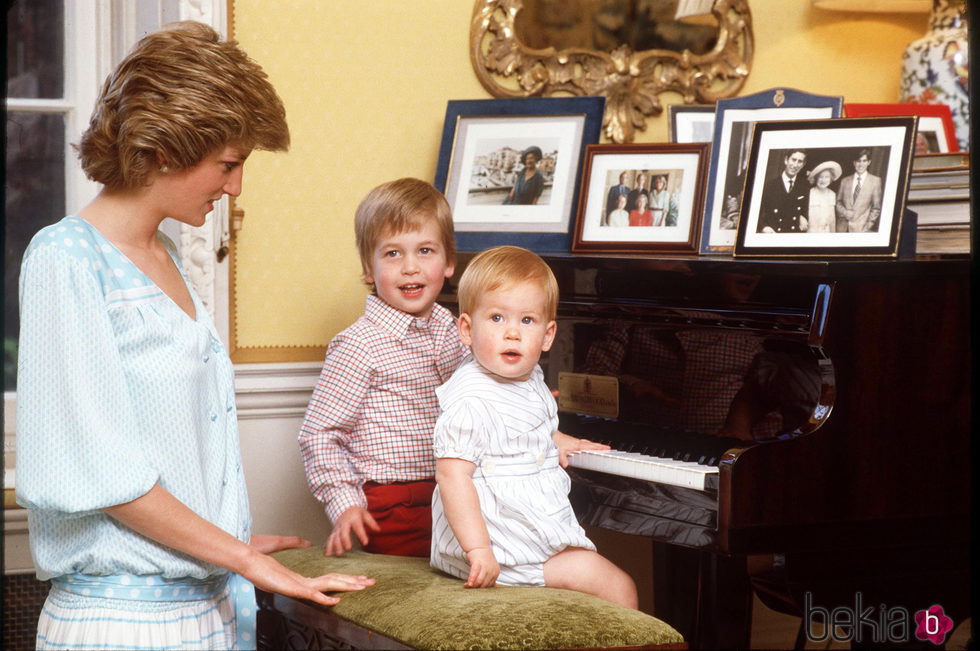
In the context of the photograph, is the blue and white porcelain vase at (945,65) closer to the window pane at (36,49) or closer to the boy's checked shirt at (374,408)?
the boy's checked shirt at (374,408)

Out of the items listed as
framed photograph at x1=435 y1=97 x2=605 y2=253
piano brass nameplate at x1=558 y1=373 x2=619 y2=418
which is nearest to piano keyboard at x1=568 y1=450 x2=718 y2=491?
piano brass nameplate at x1=558 y1=373 x2=619 y2=418

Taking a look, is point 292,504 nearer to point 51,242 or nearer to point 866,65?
point 51,242

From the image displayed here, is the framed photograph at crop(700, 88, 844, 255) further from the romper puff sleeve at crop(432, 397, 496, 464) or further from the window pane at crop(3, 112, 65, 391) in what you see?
the window pane at crop(3, 112, 65, 391)

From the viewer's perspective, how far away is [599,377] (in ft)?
8.43

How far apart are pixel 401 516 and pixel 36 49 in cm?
161

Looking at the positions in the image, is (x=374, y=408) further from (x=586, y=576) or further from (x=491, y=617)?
(x=491, y=617)

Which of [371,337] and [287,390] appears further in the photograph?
[287,390]

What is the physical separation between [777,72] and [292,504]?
205 cm

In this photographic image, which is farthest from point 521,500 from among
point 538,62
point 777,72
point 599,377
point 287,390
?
point 777,72

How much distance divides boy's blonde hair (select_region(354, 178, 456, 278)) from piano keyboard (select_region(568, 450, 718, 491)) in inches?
21.6

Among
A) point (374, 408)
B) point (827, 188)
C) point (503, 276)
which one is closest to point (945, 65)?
point (827, 188)

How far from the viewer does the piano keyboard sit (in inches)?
86.1

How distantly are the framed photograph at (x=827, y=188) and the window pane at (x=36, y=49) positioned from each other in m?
1.83

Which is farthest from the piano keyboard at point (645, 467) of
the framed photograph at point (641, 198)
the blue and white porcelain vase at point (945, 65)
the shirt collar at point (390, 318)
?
the blue and white porcelain vase at point (945, 65)
